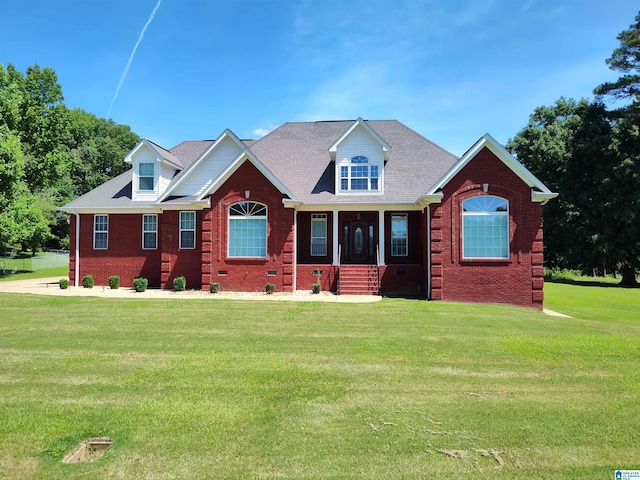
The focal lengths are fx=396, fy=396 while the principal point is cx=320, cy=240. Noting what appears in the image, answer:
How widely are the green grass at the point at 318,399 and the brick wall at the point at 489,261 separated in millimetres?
5474

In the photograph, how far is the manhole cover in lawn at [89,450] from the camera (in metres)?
4.09

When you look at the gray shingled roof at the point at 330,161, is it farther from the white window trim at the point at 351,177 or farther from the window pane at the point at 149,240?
the window pane at the point at 149,240

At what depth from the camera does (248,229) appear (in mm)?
18969

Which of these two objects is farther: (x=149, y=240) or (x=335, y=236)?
(x=149, y=240)

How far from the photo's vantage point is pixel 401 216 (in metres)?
20.6

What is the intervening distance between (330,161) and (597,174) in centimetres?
2261

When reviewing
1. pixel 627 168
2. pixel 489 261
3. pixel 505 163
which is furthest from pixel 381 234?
pixel 627 168

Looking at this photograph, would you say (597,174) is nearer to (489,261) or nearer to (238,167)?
(489,261)

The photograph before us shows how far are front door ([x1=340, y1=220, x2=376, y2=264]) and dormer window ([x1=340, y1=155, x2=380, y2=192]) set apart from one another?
1.91 meters

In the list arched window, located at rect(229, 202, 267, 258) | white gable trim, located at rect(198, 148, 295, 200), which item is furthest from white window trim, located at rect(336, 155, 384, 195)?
arched window, located at rect(229, 202, 267, 258)

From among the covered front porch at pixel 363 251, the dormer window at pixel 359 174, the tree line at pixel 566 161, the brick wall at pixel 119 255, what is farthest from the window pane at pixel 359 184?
the tree line at pixel 566 161

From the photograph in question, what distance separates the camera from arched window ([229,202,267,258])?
18.9 metres

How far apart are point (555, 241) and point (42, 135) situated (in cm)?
4431

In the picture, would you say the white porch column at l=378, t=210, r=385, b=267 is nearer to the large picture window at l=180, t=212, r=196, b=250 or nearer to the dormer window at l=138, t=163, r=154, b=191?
the large picture window at l=180, t=212, r=196, b=250
